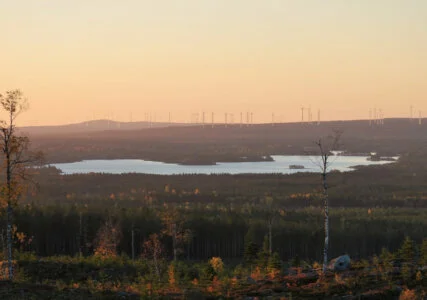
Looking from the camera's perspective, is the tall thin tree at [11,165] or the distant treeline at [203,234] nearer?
the tall thin tree at [11,165]

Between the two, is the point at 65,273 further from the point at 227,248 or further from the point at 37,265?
the point at 227,248

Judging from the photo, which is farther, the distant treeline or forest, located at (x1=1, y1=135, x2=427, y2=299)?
the distant treeline

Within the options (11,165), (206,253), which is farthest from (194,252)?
(11,165)

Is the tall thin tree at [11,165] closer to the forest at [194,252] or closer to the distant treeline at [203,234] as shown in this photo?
the forest at [194,252]

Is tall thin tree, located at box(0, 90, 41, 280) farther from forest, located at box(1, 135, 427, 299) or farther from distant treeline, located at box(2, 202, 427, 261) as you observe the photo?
distant treeline, located at box(2, 202, 427, 261)

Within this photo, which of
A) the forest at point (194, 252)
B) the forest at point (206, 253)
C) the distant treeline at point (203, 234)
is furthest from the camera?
the distant treeline at point (203, 234)

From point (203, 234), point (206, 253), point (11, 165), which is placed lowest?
point (206, 253)

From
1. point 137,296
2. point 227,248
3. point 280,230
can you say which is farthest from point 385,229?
point 137,296

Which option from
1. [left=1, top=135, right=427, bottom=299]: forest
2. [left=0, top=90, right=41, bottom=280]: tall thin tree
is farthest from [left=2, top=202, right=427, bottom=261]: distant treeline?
[left=0, top=90, right=41, bottom=280]: tall thin tree

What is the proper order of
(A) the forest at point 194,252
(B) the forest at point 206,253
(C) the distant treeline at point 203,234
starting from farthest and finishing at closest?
(C) the distant treeline at point 203,234 → (B) the forest at point 206,253 → (A) the forest at point 194,252

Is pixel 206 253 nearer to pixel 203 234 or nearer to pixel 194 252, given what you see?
pixel 194 252

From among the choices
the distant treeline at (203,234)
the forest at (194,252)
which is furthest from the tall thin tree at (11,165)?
the distant treeline at (203,234)
